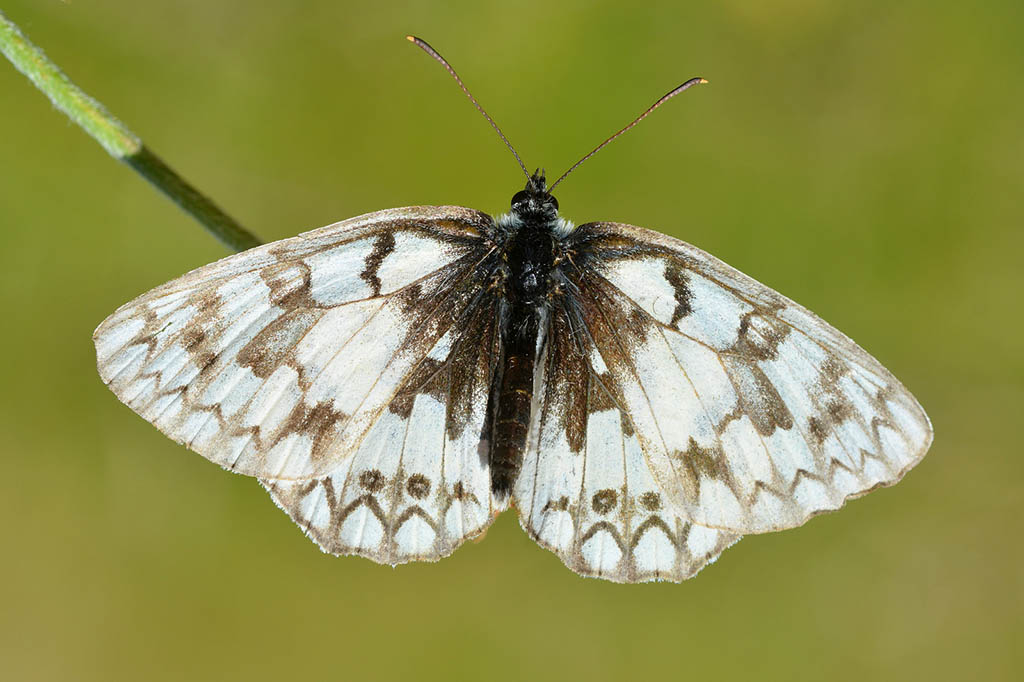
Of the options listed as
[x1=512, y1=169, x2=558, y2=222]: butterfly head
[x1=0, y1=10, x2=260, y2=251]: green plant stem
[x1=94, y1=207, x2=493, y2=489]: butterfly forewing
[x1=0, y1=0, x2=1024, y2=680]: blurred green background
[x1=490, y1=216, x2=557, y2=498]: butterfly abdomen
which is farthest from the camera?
[x1=0, y1=0, x2=1024, y2=680]: blurred green background

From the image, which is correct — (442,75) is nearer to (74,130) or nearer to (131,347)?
(74,130)

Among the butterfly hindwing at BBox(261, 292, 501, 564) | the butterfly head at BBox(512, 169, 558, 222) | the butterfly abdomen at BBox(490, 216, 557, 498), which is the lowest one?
the butterfly hindwing at BBox(261, 292, 501, 564)

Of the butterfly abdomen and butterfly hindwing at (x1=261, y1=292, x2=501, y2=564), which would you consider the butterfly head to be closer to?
the butterfly abdomen

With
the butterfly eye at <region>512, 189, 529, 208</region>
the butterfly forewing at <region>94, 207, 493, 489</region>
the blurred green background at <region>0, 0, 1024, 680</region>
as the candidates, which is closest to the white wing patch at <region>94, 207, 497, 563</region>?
the butterfly forewing at <region>94, 207, 493, 489</region>

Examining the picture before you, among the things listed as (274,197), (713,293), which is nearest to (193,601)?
(274,197)

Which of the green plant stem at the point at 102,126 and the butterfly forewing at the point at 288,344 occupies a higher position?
the green plant stem at the point at 102,126

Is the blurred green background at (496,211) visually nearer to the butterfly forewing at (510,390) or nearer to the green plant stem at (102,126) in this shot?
the butterfly forewing at (510,390)

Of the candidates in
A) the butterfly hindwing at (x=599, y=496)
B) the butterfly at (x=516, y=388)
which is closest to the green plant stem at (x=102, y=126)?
the butterfly at (x=516, y=388)
